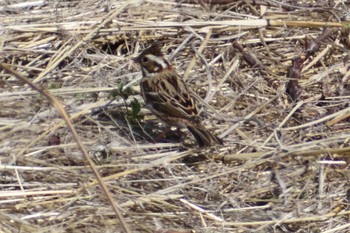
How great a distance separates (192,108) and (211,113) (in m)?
0.40

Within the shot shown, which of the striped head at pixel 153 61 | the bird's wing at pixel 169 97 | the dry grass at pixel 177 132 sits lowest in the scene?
the dry grass at pixel 177 132

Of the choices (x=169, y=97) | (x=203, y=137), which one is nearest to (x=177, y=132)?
(x=169, y=97)

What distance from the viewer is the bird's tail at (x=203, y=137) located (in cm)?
520

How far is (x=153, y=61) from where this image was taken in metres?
5.55

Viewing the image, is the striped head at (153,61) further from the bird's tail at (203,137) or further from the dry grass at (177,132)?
the bird's tail at (203,137)

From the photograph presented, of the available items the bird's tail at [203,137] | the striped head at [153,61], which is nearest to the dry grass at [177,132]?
the bird's tail at [203,137]

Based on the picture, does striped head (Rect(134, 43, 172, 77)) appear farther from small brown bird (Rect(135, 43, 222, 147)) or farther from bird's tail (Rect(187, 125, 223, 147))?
bird's tail (Rect(187, 125, 223, 147))

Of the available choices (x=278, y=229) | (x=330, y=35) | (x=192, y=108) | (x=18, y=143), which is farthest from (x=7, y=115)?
(x=330, y=35)

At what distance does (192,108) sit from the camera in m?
5.31

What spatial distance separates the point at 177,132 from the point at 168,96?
277mm

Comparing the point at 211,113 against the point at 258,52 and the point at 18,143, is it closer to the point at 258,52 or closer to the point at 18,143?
the point at 258,52

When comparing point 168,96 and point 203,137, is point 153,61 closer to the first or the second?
point 168,96

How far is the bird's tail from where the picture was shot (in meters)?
5.20

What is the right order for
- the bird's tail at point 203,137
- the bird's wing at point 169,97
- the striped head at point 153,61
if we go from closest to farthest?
1. the bird's tail at point 203,137
2. the bird's wing at point 169,97
3. the striped head at point 153,61
